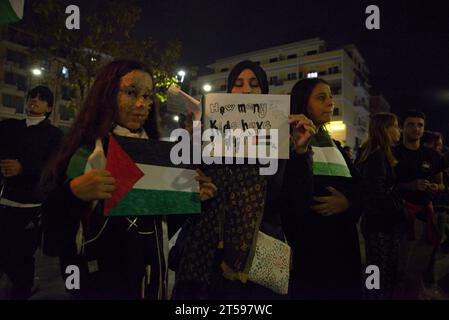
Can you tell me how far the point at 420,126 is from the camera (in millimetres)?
4414

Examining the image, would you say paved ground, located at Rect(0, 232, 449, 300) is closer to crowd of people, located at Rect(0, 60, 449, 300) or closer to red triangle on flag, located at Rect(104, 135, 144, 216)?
crowd of people, located at Rect(0, 60, 449, 300)

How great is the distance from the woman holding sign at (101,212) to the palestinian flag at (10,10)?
34.1 inches

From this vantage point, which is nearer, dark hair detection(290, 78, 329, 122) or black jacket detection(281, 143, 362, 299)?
black jacket detection(281, 143, 362, 299)

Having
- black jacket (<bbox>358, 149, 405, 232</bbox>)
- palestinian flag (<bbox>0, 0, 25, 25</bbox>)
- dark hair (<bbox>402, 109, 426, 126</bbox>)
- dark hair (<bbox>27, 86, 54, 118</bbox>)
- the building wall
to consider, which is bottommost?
black jacket (<bbox>358, 149, 405, 232</bbox>)

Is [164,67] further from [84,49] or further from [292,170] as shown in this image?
Answer: [292,170]

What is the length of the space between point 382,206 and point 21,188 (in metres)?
4.21

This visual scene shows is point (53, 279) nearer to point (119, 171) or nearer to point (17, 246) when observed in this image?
point (17, 246)

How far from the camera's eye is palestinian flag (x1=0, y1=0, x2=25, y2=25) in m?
2.20

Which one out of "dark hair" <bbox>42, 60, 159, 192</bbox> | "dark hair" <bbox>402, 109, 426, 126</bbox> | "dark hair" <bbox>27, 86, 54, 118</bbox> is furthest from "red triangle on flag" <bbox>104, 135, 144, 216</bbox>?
"dark hair" <bbox>402, 109, 426, 126</bbox>

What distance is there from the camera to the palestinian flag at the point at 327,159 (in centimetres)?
257

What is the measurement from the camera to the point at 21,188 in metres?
3.96

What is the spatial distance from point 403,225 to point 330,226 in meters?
2.16

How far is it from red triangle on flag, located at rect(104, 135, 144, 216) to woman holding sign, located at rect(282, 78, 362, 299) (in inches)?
42.4

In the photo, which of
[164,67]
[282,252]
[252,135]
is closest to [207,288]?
[282,252]
